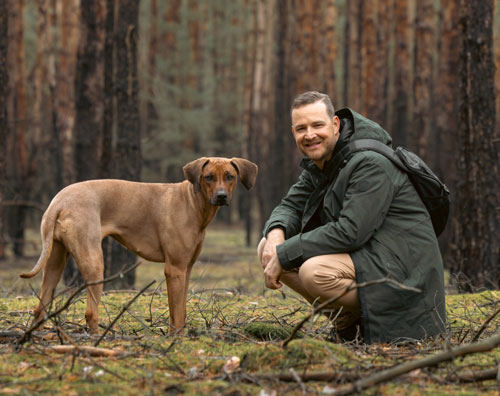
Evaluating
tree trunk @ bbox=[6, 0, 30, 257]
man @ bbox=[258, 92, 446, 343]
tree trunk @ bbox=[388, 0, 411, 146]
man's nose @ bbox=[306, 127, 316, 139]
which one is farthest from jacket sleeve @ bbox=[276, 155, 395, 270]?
tree trunk @ bbox=[388, 0, 411, 146]

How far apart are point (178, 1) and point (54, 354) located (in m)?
34.0

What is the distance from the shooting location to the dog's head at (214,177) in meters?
5.64

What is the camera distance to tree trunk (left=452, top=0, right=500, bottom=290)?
27.0 ft

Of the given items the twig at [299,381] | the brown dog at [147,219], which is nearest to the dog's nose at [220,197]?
the brown dog at [147,219]

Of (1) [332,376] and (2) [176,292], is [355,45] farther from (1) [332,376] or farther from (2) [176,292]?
(1) [332,376]

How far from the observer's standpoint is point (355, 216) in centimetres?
450

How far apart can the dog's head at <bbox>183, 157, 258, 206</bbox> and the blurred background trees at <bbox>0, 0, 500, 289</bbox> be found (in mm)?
3229

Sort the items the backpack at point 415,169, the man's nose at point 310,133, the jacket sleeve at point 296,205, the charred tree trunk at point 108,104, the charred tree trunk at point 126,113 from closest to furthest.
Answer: the backpack at point 415,169 → the man's nose at point 310,133 → the jacket sleeve at point 296,205 → the charred tree trunk at point 126,113 → the charred tree trunk at point 108,104

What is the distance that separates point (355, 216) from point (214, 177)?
167 centimetres

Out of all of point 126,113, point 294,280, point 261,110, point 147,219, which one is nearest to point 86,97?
point 126,113

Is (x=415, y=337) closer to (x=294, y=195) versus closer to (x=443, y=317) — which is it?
(x=443, y=317)

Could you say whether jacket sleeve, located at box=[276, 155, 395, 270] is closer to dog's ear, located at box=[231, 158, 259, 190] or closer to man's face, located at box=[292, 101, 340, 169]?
man's face, located at box=[292, 101, 340, 169]

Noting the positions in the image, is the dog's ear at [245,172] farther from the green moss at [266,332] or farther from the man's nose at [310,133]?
the green moss at [266,332]

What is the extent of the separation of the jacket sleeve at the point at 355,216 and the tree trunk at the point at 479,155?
13.6 ft
